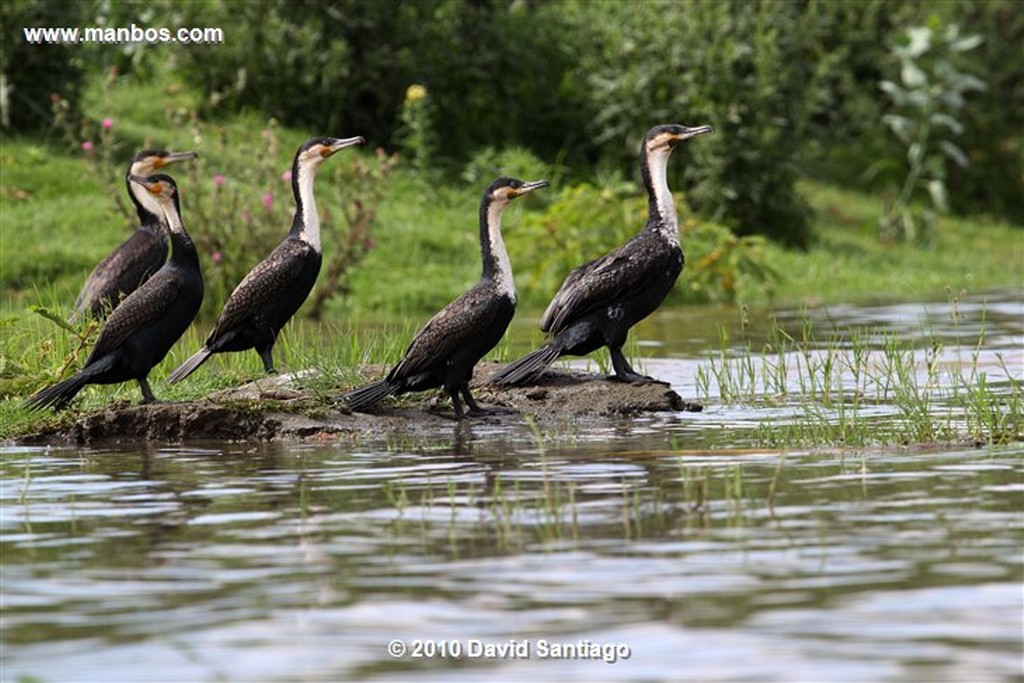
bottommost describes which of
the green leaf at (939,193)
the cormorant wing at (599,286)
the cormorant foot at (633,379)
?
the cormorant foot at (633,379)

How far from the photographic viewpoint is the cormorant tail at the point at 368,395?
418 inches

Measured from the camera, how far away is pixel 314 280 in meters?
12.0

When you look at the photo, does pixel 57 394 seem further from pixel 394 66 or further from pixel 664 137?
pixel 394 66

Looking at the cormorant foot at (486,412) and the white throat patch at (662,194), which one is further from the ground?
the white throat patch at (662,194)

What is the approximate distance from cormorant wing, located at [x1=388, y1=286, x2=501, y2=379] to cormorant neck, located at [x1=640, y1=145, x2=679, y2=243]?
1631 mm

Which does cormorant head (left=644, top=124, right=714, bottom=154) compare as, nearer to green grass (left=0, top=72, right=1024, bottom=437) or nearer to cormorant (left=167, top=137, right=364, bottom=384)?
green grass (left=0, top=72, right=1024, bottom=437)

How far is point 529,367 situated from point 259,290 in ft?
5.49

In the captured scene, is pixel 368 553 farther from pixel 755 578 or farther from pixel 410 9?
pixel 410 9

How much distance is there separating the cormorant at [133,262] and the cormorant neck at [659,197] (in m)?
2.92

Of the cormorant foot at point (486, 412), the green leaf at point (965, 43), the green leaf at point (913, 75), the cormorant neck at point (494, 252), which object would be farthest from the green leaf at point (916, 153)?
the cormorant foot at point (486, 412)

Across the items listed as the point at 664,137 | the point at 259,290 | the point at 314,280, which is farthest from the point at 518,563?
the point at 664,137

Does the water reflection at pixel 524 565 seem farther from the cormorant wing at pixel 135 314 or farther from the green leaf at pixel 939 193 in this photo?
the green leaf at pixel 939 193

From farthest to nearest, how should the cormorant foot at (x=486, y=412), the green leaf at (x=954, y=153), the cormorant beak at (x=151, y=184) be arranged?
the green leaf at (x=954, y=153)
the cormorant beak at (x=151, y=184)
the cormorant foot at (x=486, y=412)

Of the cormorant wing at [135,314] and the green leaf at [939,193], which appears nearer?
the cormorant wing at [135,314]
